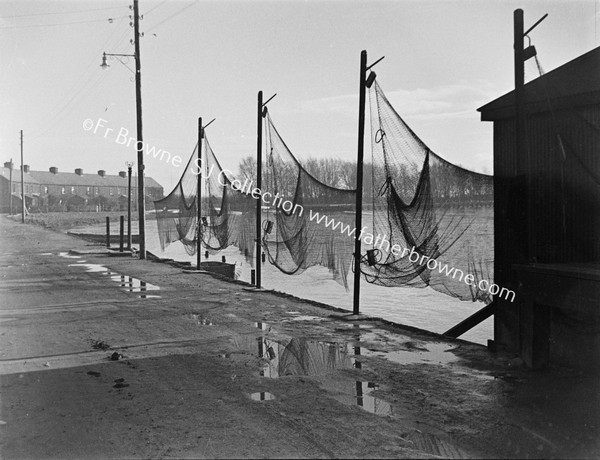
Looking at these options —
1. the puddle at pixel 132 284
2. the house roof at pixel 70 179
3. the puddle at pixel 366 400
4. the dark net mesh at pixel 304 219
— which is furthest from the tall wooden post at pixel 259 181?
the house roof at pixel 70 179

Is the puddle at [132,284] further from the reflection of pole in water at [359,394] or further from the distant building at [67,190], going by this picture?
the distant building at [67,190]

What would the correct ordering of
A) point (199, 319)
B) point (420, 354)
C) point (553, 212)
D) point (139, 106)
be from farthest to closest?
point (139, 106) < point (199, 319) < point (420, 354) < point (553, 212)

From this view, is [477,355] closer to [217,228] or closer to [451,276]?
[451,276]

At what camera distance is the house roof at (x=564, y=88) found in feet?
19.8

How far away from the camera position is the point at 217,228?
16.7 metres

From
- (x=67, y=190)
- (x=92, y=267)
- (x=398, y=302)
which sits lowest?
(x=398, y=302)

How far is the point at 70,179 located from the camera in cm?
11175

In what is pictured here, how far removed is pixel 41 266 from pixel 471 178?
51.7 feet

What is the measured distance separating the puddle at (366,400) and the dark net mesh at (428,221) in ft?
8.70

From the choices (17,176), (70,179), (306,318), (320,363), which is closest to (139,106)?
(306,318)

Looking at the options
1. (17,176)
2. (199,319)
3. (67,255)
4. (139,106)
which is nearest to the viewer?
(199,319)

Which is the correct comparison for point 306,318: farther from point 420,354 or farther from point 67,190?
point 67,190

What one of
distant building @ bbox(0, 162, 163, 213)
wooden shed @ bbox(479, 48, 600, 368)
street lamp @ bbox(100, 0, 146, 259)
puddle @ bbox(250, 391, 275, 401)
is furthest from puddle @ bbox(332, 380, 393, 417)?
distant building @ bbox(0, 162, 163, 213)

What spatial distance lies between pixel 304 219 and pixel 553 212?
554cm
